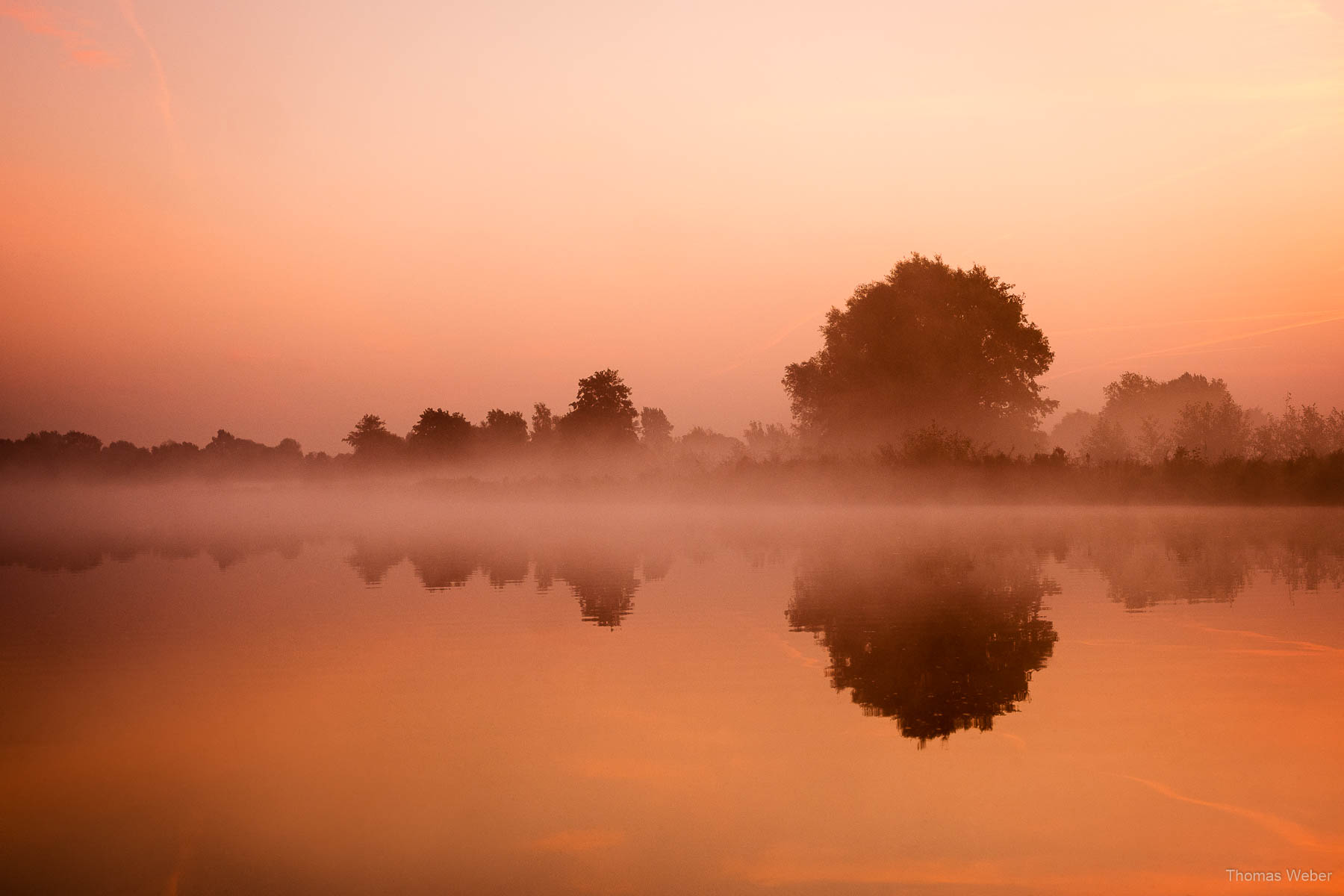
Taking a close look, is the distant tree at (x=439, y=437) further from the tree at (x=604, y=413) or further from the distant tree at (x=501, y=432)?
the tree at (x=604, y=413)

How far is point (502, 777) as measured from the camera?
6980mm

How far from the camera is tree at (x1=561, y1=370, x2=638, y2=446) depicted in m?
105

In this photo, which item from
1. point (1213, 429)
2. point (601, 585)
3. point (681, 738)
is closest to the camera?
point (681, 738)

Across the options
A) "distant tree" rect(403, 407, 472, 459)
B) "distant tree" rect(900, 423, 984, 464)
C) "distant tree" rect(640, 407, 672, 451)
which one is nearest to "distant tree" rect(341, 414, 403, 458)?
"distant tree" rect(403, 407, 472, 459)

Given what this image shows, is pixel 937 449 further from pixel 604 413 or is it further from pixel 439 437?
pixel 439 437

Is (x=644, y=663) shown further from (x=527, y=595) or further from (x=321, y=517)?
(x=321, y=517)

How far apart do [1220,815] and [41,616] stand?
644 inches

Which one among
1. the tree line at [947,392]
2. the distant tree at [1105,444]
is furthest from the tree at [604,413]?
the distant tree at [1105,444]

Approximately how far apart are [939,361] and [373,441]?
8373 centimetres

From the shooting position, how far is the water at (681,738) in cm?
561

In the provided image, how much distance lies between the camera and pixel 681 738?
7906 millimetres

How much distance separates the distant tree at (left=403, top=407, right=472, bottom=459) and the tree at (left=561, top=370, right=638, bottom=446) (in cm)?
2829

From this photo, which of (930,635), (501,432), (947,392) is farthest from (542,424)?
(930,635)

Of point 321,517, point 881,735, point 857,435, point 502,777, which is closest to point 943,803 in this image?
point 881,735
